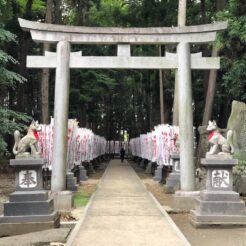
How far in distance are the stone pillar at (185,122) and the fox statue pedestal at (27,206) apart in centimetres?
447

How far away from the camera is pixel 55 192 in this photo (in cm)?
1416

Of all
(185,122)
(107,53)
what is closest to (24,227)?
(185,122)

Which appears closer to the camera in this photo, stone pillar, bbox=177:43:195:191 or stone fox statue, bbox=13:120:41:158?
stone fox statue, bbox=13:120:41:158

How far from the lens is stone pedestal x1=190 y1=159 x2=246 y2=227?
36.0 feet

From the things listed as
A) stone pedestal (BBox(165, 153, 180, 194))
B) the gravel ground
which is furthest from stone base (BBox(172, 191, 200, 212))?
stone pedestal (BBox(165, 153, 180, 194))

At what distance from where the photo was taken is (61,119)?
46.9 ft

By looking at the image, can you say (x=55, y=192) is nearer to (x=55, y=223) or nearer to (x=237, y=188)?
(x=55, y=223)

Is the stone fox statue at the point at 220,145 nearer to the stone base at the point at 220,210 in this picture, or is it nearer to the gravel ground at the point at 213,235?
the stone base at the point at 220,210

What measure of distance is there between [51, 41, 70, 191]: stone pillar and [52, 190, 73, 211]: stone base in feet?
0.61

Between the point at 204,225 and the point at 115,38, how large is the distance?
6.26 metres

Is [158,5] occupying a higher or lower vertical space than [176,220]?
higher

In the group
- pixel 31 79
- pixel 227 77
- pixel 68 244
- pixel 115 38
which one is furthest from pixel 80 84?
pixel 68 244

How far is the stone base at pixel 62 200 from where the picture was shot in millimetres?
13992

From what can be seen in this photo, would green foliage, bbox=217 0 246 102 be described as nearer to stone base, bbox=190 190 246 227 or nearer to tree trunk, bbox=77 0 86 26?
stone base, bbox=190 190 246 227
